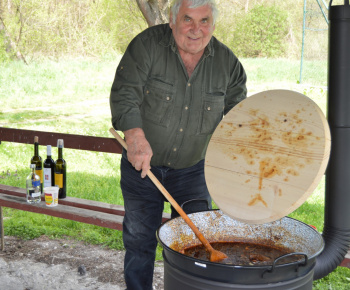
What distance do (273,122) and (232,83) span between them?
2.48 feet

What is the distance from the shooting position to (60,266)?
145 inches

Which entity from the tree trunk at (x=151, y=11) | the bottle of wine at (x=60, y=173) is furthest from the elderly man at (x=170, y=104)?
the tree trunk at (x=151, y=11)

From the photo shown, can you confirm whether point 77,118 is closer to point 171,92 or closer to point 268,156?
point 171,92

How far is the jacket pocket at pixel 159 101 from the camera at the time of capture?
2416 mm

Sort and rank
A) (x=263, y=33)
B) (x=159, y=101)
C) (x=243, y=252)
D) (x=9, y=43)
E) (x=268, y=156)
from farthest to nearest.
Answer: (x=263, y=33), (x=9, y=43), (x=159, y=101), (x=243, y=252), (x=268, y=156)

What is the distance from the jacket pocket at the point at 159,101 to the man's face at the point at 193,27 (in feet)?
0.77

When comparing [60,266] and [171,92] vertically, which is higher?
[171,92]

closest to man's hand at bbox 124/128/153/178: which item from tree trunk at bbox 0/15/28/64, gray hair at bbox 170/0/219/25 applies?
gray hair at bbox 170/0/219/25

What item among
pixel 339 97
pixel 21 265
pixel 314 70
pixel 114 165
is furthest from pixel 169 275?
pixel 314 70

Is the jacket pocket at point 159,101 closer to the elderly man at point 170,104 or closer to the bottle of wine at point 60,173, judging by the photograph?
the elderly man at point 170,104

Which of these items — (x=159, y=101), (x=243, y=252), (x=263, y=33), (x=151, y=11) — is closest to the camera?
(x=243, y=252)

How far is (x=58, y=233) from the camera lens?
4.40m

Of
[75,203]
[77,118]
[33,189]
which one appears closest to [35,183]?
[33,189]

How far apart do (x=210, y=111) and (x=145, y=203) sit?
65 centimetres
